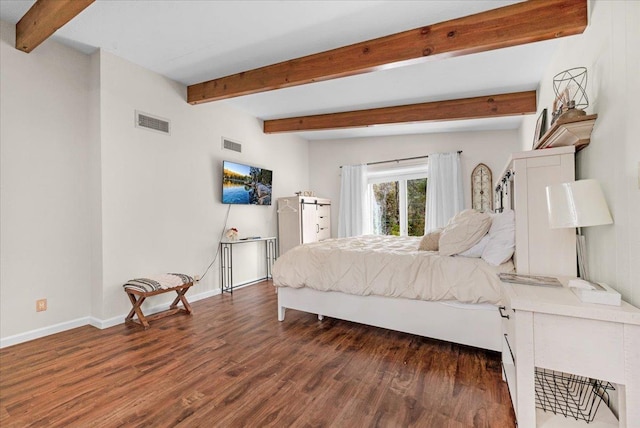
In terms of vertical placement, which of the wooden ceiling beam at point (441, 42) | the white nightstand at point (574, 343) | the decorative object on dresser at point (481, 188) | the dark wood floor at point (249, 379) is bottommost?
the dark wood floor at point (249, 379)

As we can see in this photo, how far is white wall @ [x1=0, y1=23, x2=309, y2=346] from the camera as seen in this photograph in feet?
8.54

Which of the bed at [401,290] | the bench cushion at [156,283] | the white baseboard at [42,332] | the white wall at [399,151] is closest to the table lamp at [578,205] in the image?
the bed at [401,290]

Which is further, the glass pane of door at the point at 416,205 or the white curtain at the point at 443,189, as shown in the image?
the glass pane of door at the point at 416,205

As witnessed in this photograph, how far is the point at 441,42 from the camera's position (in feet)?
7.78

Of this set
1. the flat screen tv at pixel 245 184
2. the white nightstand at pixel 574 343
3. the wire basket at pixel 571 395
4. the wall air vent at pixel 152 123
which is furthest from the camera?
the flat screen tv at pixel 245 184

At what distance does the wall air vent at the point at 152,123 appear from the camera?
330 centimetres

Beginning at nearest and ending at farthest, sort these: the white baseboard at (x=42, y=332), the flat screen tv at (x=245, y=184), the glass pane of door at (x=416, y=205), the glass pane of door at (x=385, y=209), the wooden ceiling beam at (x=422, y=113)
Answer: the white baseboard at (x=42, y=332), the wooden ceiling beam at (x=422, y=113), the flat screen tv at (x=245, y=184), the glass pane of door at (x=416, y=205), the glass pane of door at (x=385, y=209)

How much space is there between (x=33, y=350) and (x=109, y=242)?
1.06 m

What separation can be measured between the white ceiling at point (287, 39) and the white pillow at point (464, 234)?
162cm

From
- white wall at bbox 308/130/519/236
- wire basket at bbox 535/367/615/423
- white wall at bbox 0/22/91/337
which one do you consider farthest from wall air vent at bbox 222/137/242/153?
wire basket at bbox 535/367/615/423

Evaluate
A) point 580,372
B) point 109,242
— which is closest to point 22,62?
point 109,242

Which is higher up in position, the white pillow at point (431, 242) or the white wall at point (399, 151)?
the white wall at point (399, 151)

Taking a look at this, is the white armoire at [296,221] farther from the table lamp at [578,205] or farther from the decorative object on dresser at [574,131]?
the table lamp at [578,205]

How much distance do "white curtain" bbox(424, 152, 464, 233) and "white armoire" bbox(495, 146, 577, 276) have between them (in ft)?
10.8
